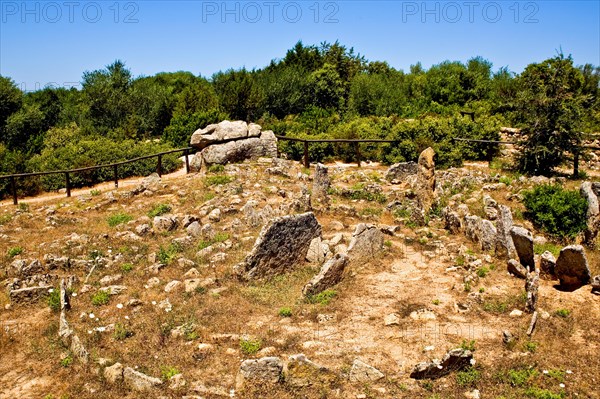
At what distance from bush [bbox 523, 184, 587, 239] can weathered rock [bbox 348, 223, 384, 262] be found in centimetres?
467

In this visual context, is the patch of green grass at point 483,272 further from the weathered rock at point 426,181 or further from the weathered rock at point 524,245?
the weathered rock at point 426,181

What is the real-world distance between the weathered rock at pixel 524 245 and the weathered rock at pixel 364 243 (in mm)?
3141

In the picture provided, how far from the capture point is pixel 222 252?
12.7m

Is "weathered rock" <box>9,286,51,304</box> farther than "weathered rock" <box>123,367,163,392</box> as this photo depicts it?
Yes

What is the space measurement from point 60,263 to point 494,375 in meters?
9.98

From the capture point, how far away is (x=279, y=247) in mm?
11703

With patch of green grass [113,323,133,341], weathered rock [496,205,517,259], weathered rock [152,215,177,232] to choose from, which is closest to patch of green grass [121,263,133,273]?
weathered rock [152,215,177,232]

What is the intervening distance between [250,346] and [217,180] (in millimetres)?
11004

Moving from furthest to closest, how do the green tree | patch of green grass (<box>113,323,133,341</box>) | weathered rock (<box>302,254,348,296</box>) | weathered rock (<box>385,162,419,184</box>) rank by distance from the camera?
weathered rock (<box>385,162,419,184</box>)
the green tree
weathered rock (<box>302,254,348,296</box>)
patch of green grass (<box>113,323,133,341</box>)

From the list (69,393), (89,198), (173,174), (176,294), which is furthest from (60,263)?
(173,174)

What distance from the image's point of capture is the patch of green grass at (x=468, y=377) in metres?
7.48

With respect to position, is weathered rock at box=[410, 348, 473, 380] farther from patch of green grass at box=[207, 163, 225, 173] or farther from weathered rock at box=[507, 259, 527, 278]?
patch of green grass at box=[207, 163, 225, 173]

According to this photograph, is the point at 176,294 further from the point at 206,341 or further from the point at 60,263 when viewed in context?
the point at 60,263

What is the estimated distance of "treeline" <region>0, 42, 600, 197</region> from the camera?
24422 mm
